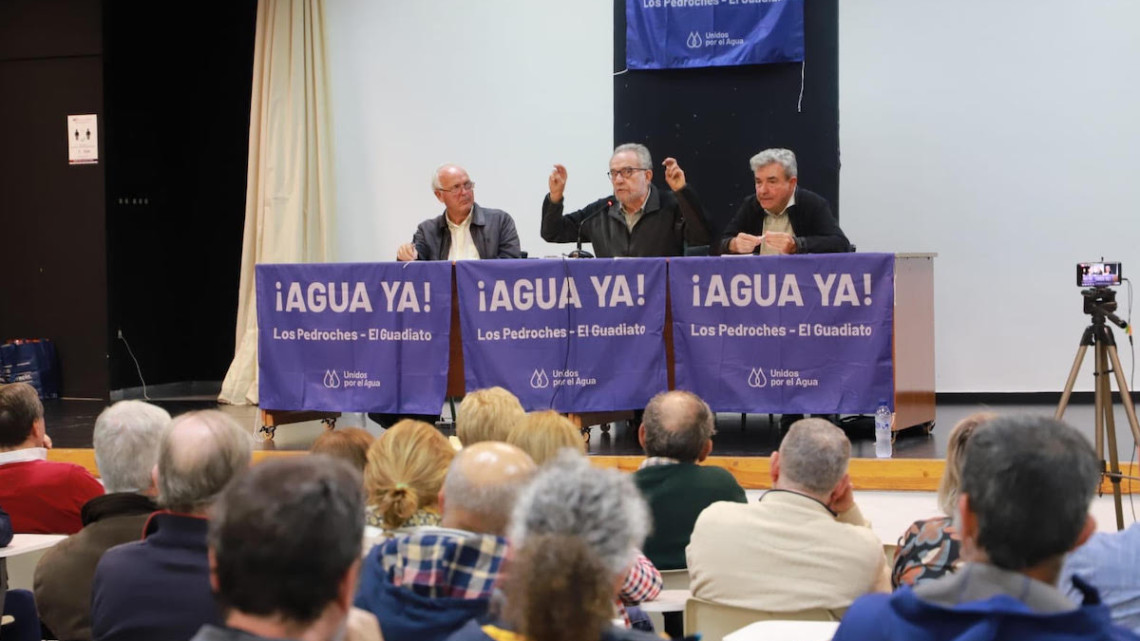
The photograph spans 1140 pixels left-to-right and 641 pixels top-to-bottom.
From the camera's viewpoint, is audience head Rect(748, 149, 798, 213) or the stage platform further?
audience head Rect(748, 149, 798, 213)

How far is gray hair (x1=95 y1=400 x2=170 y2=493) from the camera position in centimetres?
286

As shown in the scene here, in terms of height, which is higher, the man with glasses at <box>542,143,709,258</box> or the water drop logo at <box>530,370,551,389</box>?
the man with glasses at <box>542,143,709,258</box>

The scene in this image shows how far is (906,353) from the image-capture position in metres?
5.29

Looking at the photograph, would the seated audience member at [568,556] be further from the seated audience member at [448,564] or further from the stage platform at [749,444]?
the stage platform at [749,444]

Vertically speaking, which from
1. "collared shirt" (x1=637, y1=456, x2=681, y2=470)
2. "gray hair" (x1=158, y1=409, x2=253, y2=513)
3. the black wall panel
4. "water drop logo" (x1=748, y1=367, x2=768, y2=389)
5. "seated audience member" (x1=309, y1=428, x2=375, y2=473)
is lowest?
"collared shirt" (x1=637, y1=456, x2=681, y2=470)

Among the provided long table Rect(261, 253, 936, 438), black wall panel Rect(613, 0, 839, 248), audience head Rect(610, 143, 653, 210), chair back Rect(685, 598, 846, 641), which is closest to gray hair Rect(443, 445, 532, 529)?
chair back Rect(685, 598, 846, 641)

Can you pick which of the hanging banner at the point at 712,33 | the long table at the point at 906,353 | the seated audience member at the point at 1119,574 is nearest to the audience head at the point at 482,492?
the seated audience member at the point at 1119,574

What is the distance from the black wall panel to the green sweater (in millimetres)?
3950

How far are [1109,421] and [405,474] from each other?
3.15 meters

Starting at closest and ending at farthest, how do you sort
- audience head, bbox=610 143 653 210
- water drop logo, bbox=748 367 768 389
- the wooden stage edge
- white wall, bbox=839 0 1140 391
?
1. the wooden stage edge
2. water drop logo, bbox=748 367 768 389
3. audience head, bbox=610 143 653 210
4. white wall, bbox=839 0 1140 391

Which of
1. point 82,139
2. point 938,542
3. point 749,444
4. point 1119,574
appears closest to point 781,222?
point 749,444

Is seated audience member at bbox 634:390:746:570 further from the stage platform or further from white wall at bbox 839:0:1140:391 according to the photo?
white wall at bbox 839:0:1140:391

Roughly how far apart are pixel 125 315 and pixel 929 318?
5.41 m

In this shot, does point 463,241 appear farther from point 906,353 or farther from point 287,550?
point 287,550
